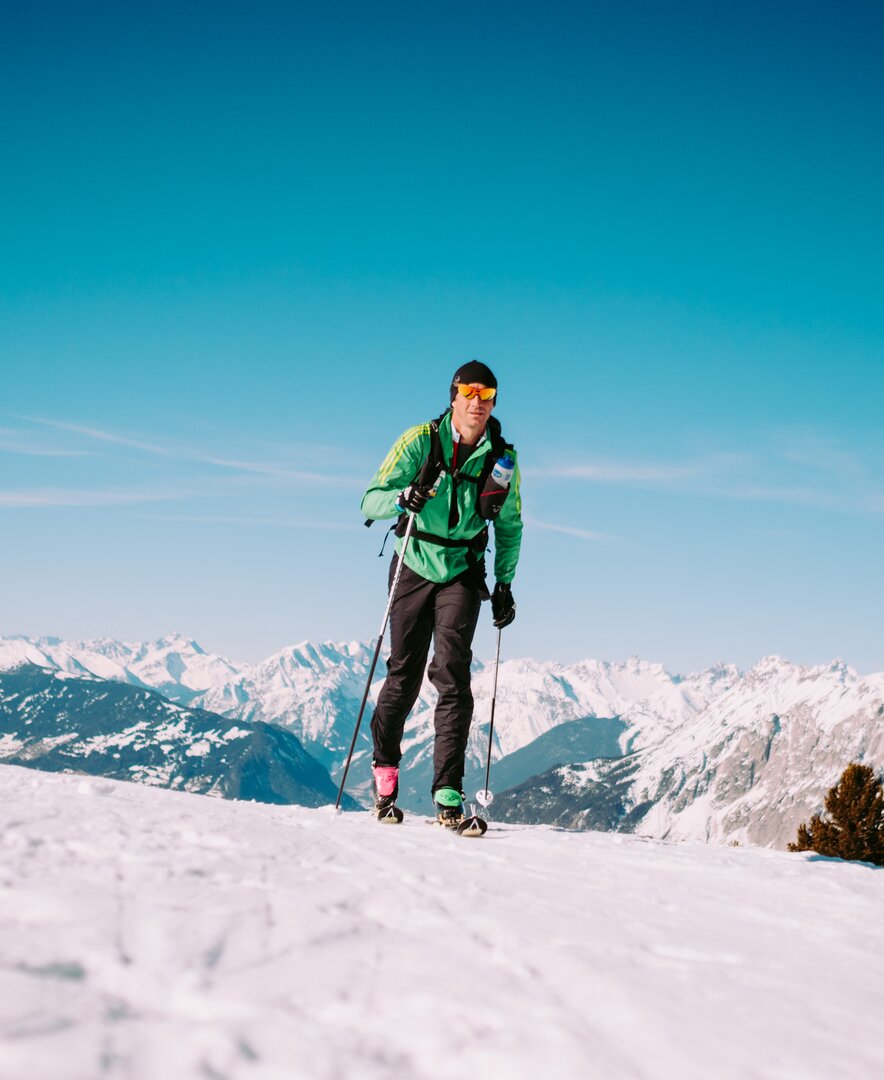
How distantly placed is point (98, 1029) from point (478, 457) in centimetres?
690

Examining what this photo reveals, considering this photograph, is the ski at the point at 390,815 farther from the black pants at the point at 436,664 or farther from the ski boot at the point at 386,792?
the black pants at the point at 436,664

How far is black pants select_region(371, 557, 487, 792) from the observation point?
812 centimetres

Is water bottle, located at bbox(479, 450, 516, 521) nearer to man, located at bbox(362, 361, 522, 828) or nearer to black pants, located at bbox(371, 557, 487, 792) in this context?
man, located at bbox(362, 361, 522, 828)

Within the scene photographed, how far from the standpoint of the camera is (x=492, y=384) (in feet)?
26.7

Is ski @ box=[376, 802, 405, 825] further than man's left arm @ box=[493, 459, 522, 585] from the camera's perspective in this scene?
No

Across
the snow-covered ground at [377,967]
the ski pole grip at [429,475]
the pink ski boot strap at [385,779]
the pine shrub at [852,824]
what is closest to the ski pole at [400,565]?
the ski pole grip at [429,475]

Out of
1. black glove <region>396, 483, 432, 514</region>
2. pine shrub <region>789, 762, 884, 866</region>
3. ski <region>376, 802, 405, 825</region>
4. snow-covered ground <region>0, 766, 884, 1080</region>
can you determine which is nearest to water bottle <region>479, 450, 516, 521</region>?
black glove <region>396, 483, 432, 514</region>

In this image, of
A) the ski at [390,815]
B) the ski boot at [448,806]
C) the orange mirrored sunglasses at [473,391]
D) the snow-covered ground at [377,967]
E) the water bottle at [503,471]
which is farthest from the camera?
the water bottle at [503,471]

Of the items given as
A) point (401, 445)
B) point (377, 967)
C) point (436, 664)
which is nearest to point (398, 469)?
point (401, 445)

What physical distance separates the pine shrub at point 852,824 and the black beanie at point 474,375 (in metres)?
25.0

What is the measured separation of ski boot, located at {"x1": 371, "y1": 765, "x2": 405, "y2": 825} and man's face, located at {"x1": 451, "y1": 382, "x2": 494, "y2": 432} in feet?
12.2

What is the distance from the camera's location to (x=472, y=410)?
26.6 feet

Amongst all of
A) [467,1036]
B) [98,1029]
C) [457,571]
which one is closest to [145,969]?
[98,1029]

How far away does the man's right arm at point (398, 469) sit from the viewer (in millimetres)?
8266
